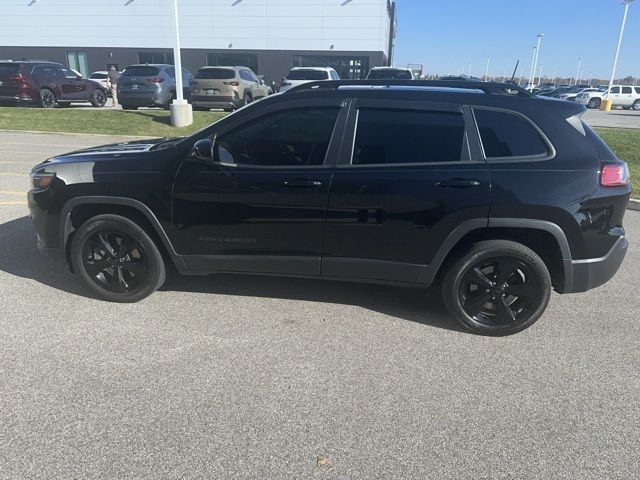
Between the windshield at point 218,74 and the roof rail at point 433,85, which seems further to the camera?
the windshield at point 218,74

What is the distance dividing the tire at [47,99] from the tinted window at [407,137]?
17.3 meters

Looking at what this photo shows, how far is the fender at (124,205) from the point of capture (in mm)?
3717

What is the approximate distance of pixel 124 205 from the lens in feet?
12.4

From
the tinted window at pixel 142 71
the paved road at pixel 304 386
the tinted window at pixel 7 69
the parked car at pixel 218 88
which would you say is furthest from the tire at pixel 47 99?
the paved road at pixel 304 386

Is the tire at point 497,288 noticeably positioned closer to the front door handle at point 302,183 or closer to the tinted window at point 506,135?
the tinted window at point 506,135

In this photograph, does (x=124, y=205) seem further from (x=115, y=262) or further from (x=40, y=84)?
(x=40, y=84)

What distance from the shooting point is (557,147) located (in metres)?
3.34

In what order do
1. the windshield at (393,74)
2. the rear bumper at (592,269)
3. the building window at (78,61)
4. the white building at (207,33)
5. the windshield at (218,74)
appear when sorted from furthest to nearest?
the building window at (78,61) → the white building at (207,33) → the windshield at (393,74) → the windshield at (218,74) → the rear bumper at (592,269)

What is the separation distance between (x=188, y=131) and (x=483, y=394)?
1245 cm

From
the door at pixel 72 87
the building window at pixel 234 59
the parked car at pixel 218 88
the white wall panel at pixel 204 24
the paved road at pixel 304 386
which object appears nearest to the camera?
the paved road at pixel 304 386

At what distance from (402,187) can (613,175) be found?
4.86 ft

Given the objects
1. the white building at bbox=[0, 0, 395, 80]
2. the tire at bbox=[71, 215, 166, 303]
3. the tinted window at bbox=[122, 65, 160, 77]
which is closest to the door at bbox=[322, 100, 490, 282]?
the tire at bbox=[71, 215, 166, 303]

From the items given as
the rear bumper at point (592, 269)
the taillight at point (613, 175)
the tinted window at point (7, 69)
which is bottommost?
the rear bumper at point (592, 269)

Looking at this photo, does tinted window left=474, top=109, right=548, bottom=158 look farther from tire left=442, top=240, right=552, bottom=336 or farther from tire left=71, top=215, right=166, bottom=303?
tire left=71, top=215, right=166, bottom=303
